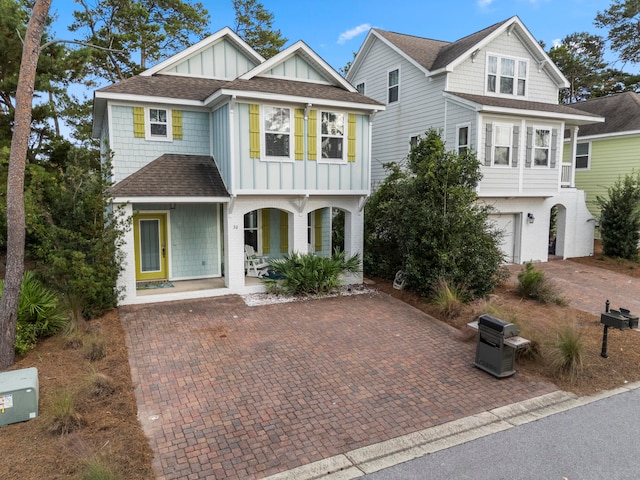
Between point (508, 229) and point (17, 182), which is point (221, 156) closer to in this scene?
point (17, 182)

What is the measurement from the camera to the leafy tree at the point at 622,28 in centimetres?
3195

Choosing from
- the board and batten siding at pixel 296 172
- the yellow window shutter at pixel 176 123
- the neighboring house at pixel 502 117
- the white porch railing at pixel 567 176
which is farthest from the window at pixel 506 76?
the yellow window shutter at pixel 176 123

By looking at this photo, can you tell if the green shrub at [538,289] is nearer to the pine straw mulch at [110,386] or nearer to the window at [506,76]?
the pine straw mulch at [110,386]

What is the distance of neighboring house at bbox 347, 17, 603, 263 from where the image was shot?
15992 millimetres

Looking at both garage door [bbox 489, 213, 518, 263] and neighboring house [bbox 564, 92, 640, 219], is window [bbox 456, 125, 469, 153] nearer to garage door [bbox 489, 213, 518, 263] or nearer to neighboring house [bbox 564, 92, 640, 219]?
garage door [bbox 489, 213, 518, 263]

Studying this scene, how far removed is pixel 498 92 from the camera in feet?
57.6

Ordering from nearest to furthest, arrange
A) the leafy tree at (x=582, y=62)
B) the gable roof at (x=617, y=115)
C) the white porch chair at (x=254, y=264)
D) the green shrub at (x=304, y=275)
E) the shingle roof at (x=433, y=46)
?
the green shrub at (x=304, y=275) < the white porch chair at (x=254, y=264) < the shingle roof at (x=433, y=46) < the gable roof at (x=617, y=115) < the leafy tree at (x=582, y=62)

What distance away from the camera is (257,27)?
2952 centimetres

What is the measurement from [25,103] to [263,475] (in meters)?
7.20

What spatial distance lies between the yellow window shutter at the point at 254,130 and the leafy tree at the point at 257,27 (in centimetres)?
1922

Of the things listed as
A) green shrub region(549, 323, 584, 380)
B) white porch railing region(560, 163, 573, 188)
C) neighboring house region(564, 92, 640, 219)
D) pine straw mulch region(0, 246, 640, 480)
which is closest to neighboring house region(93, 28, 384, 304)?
pine straw mulch region(0, 246, 640, 480)

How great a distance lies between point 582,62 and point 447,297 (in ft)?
106

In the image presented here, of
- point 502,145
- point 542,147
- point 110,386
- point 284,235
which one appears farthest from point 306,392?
point 542,147

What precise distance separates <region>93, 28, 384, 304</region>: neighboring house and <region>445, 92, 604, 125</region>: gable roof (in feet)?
14.5
